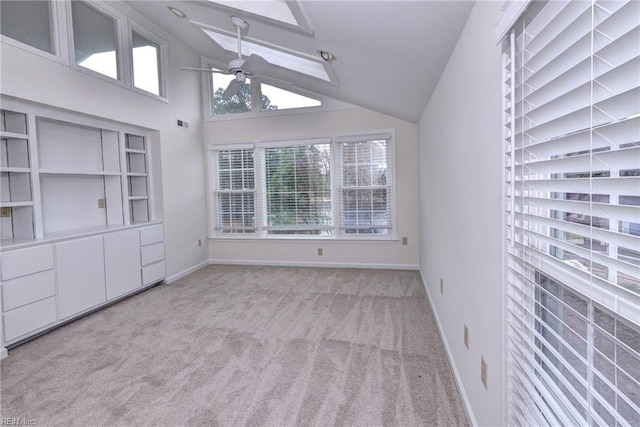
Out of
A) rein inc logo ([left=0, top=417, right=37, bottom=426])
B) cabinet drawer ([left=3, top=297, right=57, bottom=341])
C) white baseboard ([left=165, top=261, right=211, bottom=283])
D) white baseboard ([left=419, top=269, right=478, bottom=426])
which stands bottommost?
rein inc logo ([left=0, top=417, right=37, bottom=426])

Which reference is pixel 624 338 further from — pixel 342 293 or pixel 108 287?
pixel 108 287

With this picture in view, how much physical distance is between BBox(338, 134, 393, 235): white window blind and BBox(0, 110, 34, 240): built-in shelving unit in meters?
3.80

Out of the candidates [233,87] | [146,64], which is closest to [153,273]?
[233,87]

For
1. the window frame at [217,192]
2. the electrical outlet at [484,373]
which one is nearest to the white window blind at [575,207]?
the electrical outlet at [484,373]

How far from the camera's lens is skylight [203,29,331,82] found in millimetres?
3490

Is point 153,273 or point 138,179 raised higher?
point 138,179

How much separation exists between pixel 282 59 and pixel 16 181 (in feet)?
9.74

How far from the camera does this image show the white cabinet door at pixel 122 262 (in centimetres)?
359

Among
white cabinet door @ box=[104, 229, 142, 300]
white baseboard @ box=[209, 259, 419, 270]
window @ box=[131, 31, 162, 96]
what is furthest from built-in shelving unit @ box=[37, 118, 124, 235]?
white baseboard @ box=[209, 259, 419, 270]

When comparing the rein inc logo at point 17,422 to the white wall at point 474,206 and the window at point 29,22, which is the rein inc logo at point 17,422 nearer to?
the white wall at point 474,206

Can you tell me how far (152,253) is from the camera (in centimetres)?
424

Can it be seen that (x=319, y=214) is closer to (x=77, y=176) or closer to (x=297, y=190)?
(x=297, y=190)

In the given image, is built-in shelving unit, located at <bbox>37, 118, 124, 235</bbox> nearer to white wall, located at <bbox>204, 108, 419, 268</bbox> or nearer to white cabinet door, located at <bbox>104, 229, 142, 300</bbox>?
white cabinet door, located at <bbox>104, 229, 142, 300</bbox>

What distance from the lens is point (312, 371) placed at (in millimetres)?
2225
